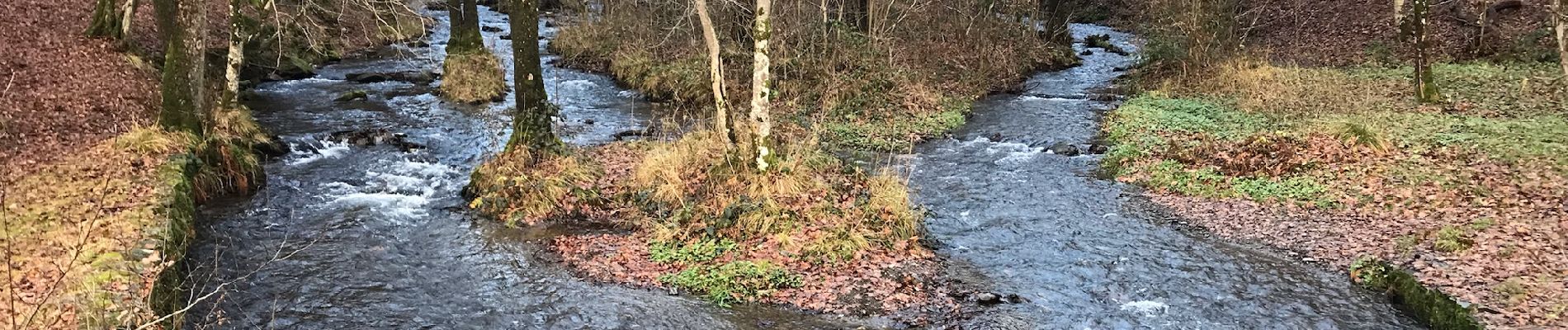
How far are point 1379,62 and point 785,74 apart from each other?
50.3 ft

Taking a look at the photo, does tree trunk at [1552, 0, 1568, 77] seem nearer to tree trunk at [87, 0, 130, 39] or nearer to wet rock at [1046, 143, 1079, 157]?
wet rock at [1046, 143, 1079, 157]

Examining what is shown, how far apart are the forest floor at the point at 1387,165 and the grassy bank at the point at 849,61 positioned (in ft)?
14.4

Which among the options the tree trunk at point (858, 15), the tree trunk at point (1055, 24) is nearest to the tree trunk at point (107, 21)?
the tree trunk at point (858, 15)

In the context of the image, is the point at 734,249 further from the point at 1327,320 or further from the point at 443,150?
the point at 443,150

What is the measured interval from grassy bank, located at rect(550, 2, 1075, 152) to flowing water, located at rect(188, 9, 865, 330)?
4451mm

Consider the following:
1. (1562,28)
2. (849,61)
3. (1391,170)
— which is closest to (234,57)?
(849,61)

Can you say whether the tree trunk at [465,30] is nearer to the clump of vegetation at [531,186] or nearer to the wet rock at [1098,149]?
the clump of vegetation at [531,186]

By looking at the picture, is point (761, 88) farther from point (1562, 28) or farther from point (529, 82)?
point (1562, 28)

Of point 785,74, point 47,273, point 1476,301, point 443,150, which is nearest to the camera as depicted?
point 47,273

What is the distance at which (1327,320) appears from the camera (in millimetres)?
9133

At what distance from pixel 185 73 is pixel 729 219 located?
8.44 meters

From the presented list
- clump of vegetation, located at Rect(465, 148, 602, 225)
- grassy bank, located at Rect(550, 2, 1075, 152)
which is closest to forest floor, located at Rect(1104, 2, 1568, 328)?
grassy bank, located at Rect(550, 2, 1075, 152)

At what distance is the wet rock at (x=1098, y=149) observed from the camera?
1744 centimetres

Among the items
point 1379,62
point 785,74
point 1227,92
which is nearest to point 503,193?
point 785,74
